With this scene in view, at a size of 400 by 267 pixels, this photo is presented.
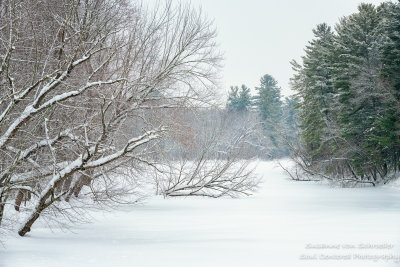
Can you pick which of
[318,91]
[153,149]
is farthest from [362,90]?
[153,149]

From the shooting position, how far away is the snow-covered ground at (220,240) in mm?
8102

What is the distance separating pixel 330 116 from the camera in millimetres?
33031

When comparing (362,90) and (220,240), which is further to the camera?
(362,90)

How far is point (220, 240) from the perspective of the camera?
1016 centimetres

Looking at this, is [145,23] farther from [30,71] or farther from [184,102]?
[30,71]

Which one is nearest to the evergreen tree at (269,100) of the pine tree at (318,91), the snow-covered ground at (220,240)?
the pine tree at (318,91)

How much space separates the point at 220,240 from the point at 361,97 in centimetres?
1861

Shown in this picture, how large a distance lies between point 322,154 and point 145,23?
22976 millimetres

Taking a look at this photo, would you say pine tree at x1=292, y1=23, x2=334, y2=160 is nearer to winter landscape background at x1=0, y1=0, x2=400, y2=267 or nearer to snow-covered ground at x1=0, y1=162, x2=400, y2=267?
winter landscape background at x1=0, y1=0, x2=400, y2=267

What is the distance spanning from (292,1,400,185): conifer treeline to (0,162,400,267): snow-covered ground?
10.1 meters

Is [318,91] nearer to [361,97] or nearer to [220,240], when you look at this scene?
[361,97]

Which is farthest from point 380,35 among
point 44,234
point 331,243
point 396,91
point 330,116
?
point 44,234

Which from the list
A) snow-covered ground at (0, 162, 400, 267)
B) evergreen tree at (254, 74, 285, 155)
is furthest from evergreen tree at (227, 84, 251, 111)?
snow-covered ground at (0, 162, 400, 267)

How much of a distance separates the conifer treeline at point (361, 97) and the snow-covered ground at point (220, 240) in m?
10.1
